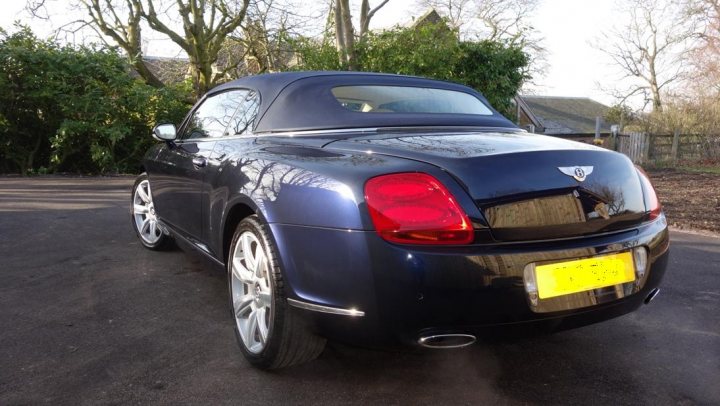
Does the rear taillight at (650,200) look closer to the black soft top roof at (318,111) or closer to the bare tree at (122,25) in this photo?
the black soft top roof at (318,111)

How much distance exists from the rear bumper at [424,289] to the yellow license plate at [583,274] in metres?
0.03

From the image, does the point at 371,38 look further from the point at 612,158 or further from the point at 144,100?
the point at 612,158

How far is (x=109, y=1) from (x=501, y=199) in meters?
19.2

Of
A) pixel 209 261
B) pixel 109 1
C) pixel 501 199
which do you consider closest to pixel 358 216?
pixel 501 199

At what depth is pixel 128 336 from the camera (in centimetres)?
291

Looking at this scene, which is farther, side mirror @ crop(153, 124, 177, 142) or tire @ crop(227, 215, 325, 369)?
side mirror @ crop(153, 124, 177, 142)

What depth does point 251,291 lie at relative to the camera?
266 centimetres

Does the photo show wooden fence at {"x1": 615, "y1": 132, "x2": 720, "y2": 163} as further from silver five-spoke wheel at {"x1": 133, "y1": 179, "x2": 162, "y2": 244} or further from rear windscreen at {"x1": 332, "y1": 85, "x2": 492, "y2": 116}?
silver five-spoke wheel at {"x1": 133, "y1": 179, "x2": 162, "y2": 244}

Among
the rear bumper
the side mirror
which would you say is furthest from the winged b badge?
the side mirror

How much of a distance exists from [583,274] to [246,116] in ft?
6.76

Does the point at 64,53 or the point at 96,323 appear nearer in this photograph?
the point at 96,323

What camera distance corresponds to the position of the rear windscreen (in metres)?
3.13

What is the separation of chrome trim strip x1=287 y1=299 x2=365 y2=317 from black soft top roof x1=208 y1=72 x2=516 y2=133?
1.03m

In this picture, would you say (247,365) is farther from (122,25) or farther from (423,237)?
(122,25)
